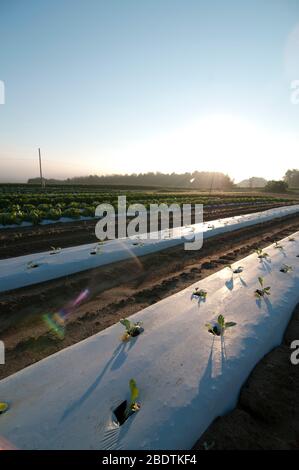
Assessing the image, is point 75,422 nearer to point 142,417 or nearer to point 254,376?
point 142,417

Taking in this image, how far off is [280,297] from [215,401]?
2639 mm

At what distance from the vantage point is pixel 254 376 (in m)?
2.89

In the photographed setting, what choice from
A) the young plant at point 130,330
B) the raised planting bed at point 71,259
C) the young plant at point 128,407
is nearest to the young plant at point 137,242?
the raised planting bed at point 71,259

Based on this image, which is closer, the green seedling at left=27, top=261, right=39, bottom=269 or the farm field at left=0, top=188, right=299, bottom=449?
the farm field at left=0, top=188, right=299, bottom=449

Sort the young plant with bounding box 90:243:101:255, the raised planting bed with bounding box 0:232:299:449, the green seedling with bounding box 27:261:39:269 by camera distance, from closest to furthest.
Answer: the raised planting bed with bounding box 0:232:299:449 → the green seedling with bounding box 27:261:39:269 → the young plant with bounding box 90:243:101:255

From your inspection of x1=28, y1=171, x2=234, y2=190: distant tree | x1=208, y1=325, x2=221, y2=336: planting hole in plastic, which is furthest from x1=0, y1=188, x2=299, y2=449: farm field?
x1=28, y1=171, x2=234, y2=190: distant tree

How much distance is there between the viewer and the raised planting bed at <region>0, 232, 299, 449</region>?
83.4 inches

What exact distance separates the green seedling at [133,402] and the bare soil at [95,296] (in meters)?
1.44

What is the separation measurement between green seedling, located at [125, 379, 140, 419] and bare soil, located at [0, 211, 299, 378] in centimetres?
144

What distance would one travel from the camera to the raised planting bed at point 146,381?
2117 mm

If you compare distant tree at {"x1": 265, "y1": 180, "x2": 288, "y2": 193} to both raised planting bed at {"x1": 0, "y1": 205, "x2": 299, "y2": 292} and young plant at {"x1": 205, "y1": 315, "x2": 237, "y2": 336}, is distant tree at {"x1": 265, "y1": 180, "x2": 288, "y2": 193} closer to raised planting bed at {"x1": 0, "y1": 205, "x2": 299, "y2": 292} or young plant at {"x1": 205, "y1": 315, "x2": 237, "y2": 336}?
raised planting bed at {"x1": 0, "y1": 205, "x2": 299, "y2": 292}
